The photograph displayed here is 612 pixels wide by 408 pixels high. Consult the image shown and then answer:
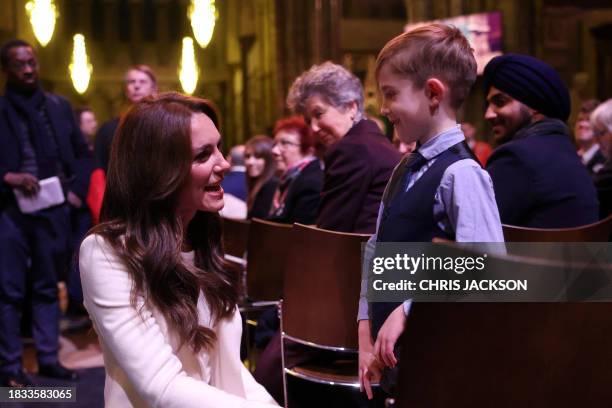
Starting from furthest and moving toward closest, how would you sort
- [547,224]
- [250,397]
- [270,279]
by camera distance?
1. [270,279]
2. [547,224]
3. [250,397]

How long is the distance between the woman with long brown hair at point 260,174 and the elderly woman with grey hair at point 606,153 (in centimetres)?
206

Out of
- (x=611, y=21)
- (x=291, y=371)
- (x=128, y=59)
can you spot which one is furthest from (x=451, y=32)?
(x=128, y=59)

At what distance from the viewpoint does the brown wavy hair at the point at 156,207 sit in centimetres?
150

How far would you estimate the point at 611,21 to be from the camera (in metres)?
10.8

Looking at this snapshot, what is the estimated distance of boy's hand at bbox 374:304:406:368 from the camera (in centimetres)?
175

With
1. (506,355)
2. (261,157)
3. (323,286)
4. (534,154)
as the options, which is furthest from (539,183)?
(261,157)

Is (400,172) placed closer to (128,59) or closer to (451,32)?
(451,32)

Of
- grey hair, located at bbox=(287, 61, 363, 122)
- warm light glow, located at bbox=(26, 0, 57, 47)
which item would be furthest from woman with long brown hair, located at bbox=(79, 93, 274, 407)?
warm light glow, located at bbox=(26, 0, 57, 47)

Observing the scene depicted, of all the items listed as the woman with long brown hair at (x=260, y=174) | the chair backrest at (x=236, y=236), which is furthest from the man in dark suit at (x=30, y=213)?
the woman with long brown hair at (x=260, y=174)

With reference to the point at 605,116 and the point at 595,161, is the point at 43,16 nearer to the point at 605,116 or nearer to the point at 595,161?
the point at 595,161

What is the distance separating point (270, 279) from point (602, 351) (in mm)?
2389

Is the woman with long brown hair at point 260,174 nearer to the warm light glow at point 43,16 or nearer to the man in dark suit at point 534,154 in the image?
the man in dark suit at point 534,154

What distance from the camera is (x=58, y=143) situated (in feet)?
15.0

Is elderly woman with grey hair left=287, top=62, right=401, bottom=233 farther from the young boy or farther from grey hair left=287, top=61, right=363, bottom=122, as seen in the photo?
the young boy
